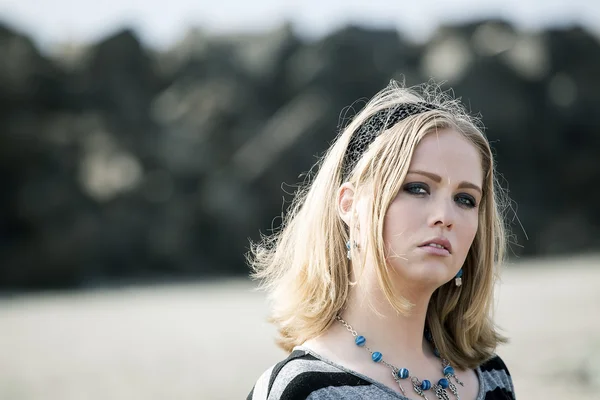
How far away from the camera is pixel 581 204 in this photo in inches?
741

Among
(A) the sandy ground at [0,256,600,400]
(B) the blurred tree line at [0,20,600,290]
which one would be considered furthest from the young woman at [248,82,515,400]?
(B) the blurred tree line at [0,20,600,290]

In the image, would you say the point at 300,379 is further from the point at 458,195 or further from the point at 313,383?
the point at 458,195

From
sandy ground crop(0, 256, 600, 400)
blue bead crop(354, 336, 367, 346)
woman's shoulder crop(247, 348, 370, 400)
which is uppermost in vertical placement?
blue bead crop(354, 336, 367, 346)

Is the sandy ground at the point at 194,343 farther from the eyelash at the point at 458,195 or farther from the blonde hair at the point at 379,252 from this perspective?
the eyelash at the point at 458,195

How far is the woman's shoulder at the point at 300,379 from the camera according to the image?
1721 mm

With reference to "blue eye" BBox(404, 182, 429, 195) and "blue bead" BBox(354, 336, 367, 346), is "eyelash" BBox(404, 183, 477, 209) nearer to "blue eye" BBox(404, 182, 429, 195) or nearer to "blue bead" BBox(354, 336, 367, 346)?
"blue eye" BBox(404, 182, 429, 195)

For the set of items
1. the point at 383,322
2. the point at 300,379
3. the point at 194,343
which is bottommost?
the point at 194,343

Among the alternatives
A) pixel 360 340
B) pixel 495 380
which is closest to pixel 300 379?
pixel 360 340

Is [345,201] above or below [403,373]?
above

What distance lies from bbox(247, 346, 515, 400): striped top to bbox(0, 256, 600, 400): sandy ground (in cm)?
438

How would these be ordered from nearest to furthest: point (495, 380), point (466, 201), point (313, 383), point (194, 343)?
point (313, 383) < point (466, 201) < point (495, 380) < point (194, 343)

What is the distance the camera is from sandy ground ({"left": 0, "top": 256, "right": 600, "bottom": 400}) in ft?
22.3

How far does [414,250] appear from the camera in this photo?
1.84 metres

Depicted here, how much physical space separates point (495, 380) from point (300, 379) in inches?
28.5
